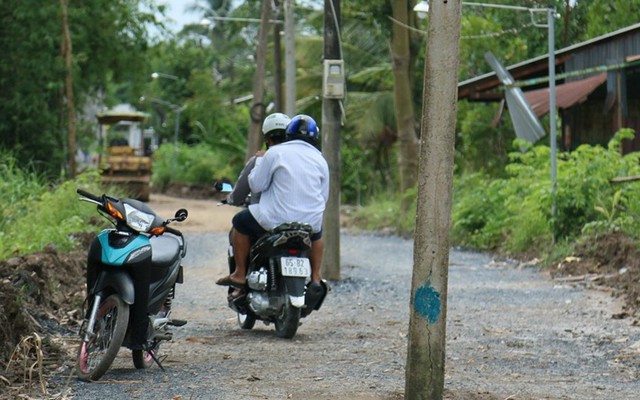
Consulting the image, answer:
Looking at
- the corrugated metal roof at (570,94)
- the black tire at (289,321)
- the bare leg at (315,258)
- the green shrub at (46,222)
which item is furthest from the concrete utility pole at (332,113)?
the corrugated metal roof at (570,94)

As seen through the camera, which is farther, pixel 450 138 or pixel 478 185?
pixel 478 185

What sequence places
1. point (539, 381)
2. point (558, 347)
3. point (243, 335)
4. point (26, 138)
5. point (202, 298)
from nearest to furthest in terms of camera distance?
point (539, 381) → point (558, 347) → point (243, 335) → point (202, 298) → point (26, 138)

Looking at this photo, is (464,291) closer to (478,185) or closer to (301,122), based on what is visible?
(301,122)

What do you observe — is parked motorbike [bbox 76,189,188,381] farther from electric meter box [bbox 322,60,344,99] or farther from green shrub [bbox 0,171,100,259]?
electric meter box [bbox 322,60,344,99]

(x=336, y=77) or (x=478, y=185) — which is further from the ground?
(x=336, y=77)

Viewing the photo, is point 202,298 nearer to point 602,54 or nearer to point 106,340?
point 106,340

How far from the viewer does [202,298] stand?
14914 mm

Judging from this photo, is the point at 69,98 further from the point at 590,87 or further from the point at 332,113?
the point at 332,113

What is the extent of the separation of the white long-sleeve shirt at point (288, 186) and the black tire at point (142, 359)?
2.33 m

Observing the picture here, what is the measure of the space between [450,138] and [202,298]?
27.8 ft

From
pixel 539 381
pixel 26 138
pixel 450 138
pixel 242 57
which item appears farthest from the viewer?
pixel 242 57

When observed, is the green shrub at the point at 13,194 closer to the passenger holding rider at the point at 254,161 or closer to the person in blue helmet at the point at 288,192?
the passenger holding rider at the point at 254,161

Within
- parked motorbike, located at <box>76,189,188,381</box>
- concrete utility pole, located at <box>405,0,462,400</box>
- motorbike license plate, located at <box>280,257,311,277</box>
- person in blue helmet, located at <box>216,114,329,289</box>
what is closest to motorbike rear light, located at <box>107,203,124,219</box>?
parked motorbike, located at <box>76,189,188,381</box>

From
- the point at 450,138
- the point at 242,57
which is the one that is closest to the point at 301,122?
the point at 450,138
